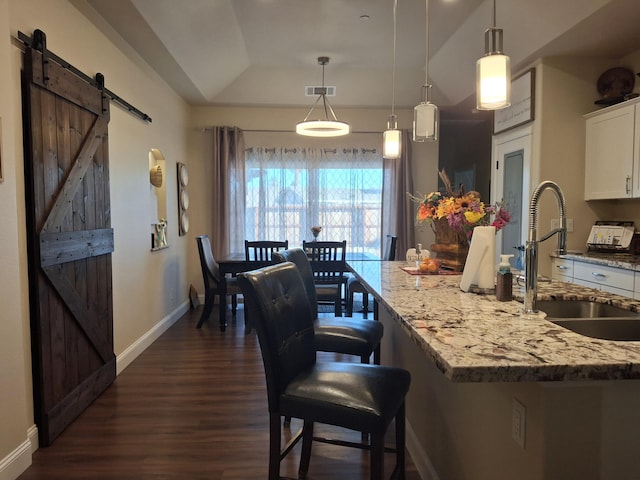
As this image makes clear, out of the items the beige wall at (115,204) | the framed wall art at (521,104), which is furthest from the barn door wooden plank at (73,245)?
the framed wall art at (521,104)

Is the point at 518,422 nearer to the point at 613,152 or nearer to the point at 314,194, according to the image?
the point at 613,152

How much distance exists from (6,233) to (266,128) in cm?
414

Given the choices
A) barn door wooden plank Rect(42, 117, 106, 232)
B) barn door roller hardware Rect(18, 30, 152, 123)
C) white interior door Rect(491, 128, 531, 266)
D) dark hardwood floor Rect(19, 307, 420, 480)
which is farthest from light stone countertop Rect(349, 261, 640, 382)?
white interior door Rect(491, 128, 531, 266)

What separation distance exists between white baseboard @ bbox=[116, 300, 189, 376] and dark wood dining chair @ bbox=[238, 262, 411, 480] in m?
2.18

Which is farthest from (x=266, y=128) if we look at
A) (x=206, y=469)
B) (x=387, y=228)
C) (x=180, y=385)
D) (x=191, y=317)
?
(x=206, y=469)

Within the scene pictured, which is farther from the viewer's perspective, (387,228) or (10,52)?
(387,228)

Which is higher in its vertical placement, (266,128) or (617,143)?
(266,128)

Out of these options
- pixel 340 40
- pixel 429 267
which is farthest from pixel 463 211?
pixel 340 40

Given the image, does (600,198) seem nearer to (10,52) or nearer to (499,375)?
(499,375)

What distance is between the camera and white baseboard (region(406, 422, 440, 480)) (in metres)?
1.88

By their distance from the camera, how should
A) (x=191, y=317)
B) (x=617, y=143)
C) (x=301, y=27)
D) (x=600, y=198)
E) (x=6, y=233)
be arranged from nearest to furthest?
1. (x=6, y=233)
2. (x=617, y=143)
3. (x=600, y=198)
4. (x=301, y=27)
5. (x=191, y=317)

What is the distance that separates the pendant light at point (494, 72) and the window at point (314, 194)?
406 cm

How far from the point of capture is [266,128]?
573 centimetres

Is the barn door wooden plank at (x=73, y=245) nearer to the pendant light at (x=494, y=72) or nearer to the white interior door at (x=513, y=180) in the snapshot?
the pendant light at (x=494, y=72)
